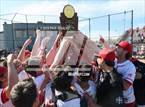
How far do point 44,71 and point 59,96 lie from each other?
60 centimetres

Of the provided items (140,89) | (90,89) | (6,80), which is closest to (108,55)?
(90,89)

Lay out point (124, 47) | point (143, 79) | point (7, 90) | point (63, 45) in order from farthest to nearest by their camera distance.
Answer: point (143, 79) < point (124, 47) < point (63, 45) < point (7, 90)

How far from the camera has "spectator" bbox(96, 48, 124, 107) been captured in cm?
428

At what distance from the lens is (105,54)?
14.0ft

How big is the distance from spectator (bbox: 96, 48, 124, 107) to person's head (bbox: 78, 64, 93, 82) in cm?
16

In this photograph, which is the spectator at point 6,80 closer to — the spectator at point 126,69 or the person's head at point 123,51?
the spectator at point 126,69

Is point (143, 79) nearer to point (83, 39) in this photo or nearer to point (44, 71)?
point (83, 39)

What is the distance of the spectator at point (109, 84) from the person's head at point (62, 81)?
0.54 metres

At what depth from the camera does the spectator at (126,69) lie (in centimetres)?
470

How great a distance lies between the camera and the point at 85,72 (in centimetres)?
436

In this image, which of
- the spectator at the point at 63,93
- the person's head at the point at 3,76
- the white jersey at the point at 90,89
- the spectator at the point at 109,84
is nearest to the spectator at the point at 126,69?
the spectator at the point at 109,84

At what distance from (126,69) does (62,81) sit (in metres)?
1.19

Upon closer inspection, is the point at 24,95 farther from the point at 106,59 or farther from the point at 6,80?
the point at 106,59

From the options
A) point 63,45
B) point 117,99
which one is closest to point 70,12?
point 63,45
